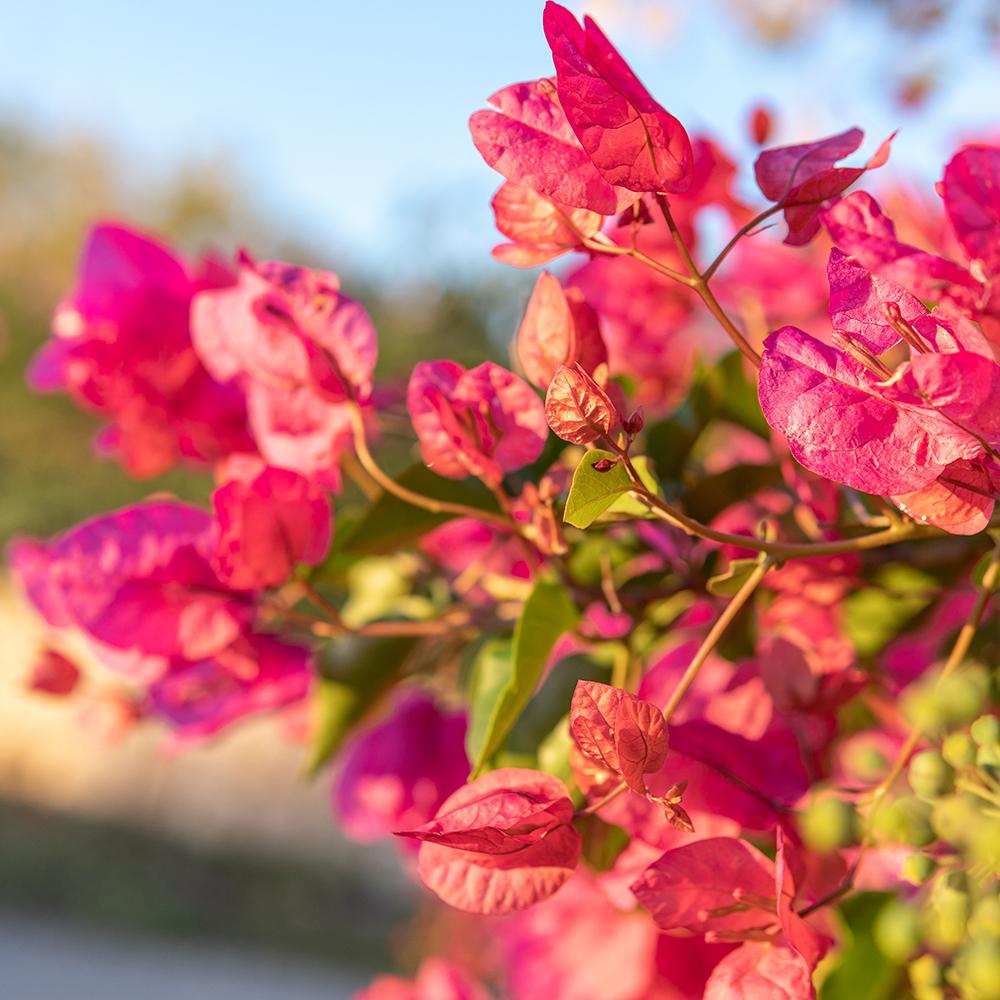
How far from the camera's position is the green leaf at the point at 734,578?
272mm

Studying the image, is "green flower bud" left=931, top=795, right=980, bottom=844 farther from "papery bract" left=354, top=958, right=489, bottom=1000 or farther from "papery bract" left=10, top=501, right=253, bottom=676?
"papery bract" left=354, top=958, right=489, bottom=1000

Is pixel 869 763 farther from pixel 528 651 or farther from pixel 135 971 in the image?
pixel 135 971

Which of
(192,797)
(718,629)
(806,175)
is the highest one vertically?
(806,175)

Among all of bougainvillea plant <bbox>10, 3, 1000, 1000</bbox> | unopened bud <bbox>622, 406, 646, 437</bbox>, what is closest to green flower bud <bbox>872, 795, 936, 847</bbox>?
bougainvillea plant <bbox>10, 3, 1000, 1000</bbox>

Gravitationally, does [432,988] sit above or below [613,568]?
below

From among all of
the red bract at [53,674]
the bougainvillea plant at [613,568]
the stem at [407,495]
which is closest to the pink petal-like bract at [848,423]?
the bougainvillea plant at [613,568]

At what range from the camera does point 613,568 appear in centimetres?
36

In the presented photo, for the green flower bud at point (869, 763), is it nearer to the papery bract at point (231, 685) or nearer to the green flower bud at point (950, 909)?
the green flower bud at point (950, 909)

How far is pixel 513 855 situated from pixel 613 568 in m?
0.12

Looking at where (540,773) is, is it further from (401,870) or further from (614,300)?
(401,870)

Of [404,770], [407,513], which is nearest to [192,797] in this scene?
[404,770]

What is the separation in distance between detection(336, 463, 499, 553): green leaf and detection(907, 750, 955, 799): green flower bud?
0.13 meters

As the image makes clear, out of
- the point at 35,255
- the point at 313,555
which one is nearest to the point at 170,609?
the point at 313,555

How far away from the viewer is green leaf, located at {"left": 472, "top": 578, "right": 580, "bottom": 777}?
30cm
